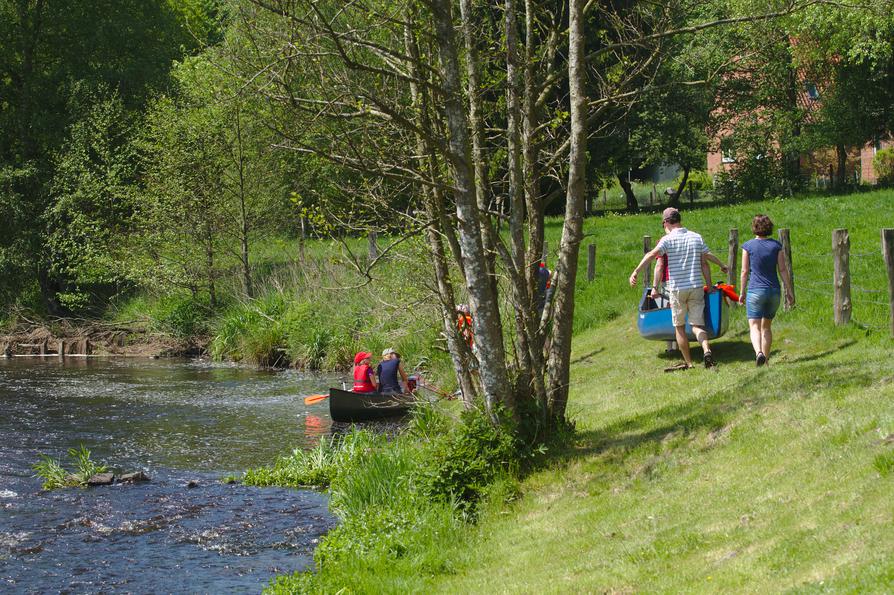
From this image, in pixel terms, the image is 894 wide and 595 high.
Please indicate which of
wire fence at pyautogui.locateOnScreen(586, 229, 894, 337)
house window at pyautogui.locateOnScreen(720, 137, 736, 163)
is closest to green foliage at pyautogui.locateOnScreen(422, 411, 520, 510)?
wire fence at pyautogui.locateOnScreen(586, 229, 894, 337)

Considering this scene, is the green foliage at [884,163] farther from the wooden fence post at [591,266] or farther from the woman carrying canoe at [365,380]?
the woman carrying canoe at [365,380]

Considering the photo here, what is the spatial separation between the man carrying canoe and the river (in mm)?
5169

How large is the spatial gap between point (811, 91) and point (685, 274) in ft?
143

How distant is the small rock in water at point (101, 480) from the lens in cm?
1499

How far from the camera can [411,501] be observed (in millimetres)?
11180

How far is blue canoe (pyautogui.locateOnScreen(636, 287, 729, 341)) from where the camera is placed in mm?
14562

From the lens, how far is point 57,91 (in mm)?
39500

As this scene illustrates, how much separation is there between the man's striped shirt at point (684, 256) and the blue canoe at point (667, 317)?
55 cm

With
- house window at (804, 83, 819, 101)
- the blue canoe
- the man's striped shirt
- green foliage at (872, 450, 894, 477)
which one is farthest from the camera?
house window at (804, 83, 819, 101)

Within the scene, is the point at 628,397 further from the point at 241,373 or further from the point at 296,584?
the point at 241,373

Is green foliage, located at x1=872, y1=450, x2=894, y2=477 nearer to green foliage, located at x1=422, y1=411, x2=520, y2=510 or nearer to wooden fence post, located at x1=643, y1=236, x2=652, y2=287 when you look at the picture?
green foliage, located at x1=422, y1=411, x2=520, y2=510

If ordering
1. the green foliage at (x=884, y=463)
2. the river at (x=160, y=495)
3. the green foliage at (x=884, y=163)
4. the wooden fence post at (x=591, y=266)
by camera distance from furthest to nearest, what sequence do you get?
the green foliage at (x=884, y=163) < the wooden fence post at (x=591, y=266) < the river at (x=160, y=495) < the green foliage at (x=884, y=463)

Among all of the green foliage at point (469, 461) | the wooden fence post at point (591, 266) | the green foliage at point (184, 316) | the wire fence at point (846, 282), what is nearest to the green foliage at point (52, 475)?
the green foliage at point (469, 461)

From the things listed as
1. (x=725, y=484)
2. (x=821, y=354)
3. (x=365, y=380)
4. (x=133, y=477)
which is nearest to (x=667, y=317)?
Answer: (x=821, y=354)
